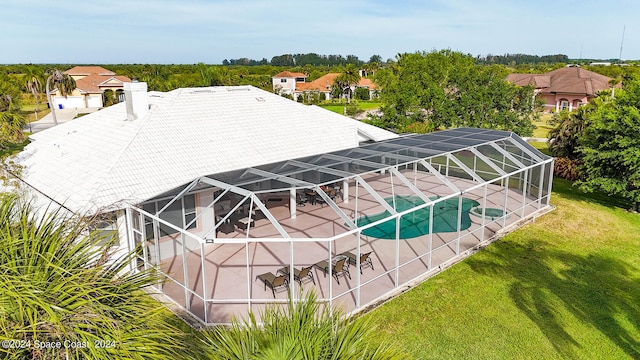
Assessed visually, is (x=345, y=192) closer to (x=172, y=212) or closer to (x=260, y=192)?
(x=172, y=212)

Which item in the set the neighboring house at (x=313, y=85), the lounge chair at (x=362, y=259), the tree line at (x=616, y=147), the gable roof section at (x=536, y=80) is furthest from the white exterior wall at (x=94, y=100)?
the tree line at (x=616, y=147)

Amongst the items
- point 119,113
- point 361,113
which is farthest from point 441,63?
point 119,113

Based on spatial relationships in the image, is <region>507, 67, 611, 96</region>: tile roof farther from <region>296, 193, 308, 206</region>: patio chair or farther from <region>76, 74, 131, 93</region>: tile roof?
<region>76, 74, 131, 93</region>: tile roof

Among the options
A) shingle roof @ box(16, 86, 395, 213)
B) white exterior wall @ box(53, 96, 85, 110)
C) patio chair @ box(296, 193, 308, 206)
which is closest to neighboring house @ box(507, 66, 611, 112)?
shingle roof @ box(16, 86, 395, 213)

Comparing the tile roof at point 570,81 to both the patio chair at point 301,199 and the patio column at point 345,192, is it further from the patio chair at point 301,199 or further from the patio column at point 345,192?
the patio chair at point 301,199

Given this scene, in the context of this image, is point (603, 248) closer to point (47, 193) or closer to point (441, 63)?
point (47, 193)
